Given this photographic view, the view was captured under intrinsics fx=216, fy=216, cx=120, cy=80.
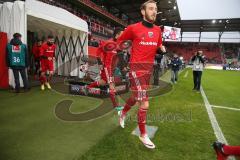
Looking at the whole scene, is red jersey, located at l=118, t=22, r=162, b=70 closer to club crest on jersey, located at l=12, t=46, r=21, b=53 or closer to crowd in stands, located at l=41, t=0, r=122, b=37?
club crest on jersey, located at l=12, t=46, r=21, b=53

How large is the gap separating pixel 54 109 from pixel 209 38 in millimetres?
58590

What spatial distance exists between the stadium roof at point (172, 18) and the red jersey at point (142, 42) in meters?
34.4

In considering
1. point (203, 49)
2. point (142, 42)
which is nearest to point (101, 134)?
point (142, 42)

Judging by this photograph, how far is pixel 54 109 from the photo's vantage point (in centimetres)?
613

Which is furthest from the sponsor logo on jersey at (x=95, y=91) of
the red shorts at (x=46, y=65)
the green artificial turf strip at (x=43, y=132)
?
the red shorts at (x=46, y=65)

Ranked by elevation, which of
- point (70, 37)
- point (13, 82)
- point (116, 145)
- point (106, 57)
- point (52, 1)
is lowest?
point (116, 145)

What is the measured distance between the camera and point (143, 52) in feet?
12.2

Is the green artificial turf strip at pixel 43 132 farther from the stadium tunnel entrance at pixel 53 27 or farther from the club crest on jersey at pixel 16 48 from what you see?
the stadium tunnel entrance at pixel 53 27

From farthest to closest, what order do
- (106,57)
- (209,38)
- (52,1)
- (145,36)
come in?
(209,38), (52,1), (106,57), (145,36)

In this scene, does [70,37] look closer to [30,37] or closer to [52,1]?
[30,37]

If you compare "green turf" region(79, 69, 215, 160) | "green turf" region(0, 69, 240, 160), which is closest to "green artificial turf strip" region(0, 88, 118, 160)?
"green turf" region(0, 69, 240, 160)

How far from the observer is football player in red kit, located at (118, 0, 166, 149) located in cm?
370

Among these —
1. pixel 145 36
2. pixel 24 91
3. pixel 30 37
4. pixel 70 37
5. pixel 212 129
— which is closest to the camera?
pixel 145 36

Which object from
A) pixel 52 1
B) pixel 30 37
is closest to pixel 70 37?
pixel 30 37
